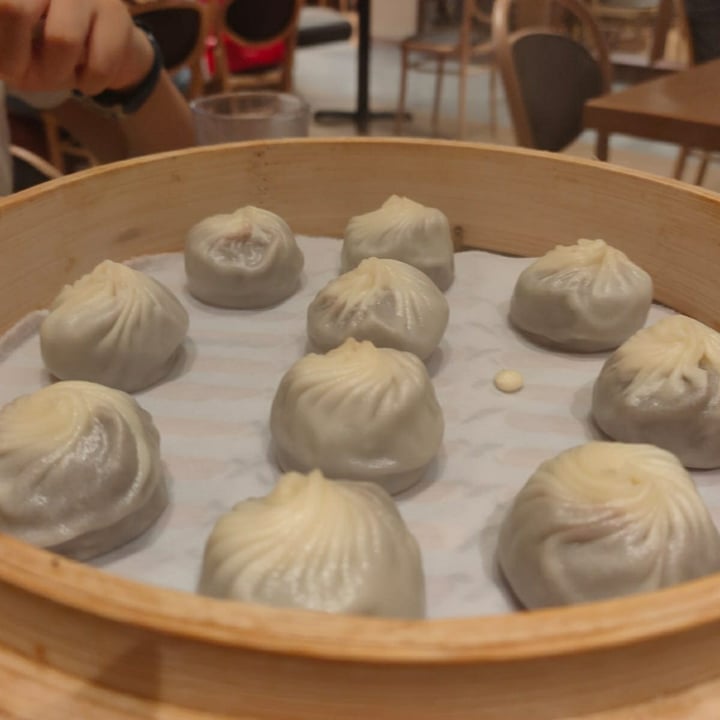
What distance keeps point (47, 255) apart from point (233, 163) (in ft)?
1.44

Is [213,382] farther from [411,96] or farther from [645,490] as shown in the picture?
[411,96]

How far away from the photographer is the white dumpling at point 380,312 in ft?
4.41

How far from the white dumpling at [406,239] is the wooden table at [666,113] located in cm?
97

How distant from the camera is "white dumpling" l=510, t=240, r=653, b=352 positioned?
55.2 inches

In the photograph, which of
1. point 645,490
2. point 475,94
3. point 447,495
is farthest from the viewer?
point 475,94

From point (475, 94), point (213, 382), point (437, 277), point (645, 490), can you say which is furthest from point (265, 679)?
point (475, 94)

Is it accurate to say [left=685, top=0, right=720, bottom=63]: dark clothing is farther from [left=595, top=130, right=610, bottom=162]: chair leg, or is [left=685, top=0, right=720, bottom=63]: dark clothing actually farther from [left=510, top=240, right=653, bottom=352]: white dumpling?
[left=510, top=240, right=653, bottom=352]: white dumpling

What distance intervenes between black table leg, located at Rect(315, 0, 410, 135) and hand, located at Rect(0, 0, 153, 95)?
14.1ft

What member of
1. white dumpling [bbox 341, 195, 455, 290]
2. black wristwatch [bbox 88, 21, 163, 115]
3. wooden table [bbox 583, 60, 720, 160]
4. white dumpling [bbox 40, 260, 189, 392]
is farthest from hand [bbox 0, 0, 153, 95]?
wooden table [bbox 583, 60, 720, 160]

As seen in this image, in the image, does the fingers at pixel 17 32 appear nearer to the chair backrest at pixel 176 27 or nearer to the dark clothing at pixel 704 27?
the chair backrest at pixel 176 27

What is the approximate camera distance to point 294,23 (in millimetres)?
A: 5848

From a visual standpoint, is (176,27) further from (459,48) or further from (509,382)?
(509,382)

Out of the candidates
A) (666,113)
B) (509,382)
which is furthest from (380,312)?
(666,113)

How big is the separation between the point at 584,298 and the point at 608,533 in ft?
1.99
